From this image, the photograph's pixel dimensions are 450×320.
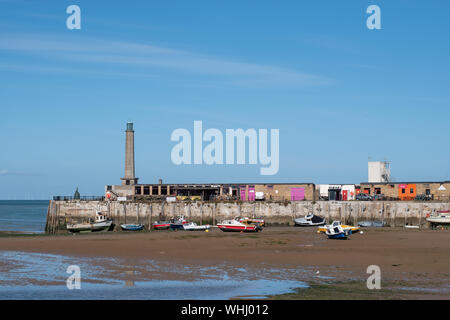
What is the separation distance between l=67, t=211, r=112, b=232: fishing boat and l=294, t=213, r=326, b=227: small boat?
2306 cm

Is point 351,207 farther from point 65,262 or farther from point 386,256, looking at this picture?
point 65,262

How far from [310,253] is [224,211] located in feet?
123

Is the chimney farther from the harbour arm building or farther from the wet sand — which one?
the wet sand

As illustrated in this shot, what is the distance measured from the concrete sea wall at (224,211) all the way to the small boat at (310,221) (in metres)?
3.21

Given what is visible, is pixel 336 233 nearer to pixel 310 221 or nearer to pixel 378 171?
pixel 310 221

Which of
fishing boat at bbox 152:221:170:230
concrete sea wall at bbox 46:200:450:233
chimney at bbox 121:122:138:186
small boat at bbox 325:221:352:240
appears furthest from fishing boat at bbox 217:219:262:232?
chimney at bbox 121:122:138:186

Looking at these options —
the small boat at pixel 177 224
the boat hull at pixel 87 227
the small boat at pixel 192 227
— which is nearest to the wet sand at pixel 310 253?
the small boat at pixel 192 227

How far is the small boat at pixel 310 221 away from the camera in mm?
68688

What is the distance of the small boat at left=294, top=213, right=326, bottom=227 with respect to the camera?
68.7m

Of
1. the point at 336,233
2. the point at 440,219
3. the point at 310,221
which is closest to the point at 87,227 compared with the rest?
the point at 310,221

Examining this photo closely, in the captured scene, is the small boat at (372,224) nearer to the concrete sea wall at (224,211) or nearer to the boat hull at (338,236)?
the concrete sea wall at (224,211)

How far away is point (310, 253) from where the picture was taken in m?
37.6
